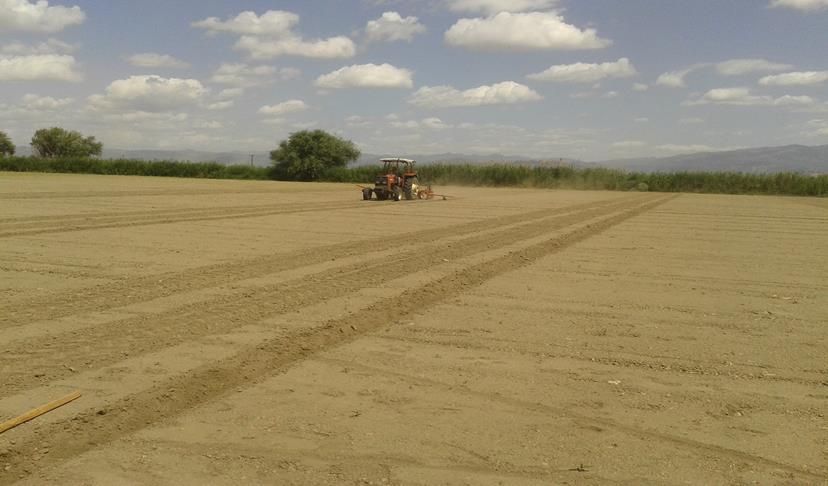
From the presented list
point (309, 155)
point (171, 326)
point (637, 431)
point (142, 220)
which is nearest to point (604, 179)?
point (309, 155)

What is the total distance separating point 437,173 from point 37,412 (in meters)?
63.3

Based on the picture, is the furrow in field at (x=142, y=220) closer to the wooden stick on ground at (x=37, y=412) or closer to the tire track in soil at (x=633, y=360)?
the wooden stick on ground at (x=37, y=412)

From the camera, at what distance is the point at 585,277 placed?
11836mm

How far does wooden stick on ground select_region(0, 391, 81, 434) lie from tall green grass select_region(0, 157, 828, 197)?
6114 cm

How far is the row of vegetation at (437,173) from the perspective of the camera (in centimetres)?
6041

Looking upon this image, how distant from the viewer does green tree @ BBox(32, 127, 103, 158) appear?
104m

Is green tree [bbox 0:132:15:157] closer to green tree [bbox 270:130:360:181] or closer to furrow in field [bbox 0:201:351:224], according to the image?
green tree [bbox 270:130:360:181]

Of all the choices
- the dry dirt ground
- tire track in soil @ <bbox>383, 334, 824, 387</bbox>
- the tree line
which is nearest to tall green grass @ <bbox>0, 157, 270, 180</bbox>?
the tree line

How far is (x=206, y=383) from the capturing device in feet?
19.8

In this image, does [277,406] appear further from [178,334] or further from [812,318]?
[812,318]

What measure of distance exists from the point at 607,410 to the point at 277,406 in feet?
8.24

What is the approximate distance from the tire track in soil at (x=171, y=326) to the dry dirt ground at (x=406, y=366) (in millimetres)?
41

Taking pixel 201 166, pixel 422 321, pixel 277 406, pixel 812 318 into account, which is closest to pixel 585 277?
pixel 812 318

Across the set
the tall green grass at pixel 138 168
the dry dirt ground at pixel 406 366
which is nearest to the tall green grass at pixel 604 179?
the tall green grass at pixel 138 168
